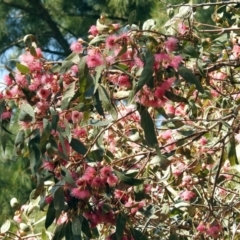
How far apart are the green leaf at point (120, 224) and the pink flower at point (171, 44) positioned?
397 mm

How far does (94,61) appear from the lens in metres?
1.46

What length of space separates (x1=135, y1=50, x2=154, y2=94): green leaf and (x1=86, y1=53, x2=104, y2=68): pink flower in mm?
93

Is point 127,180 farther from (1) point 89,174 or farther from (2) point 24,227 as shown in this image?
(2) point 24,227

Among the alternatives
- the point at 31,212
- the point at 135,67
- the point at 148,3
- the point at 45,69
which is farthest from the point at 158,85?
the point at 148,3

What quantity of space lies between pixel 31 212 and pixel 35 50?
97 centimetres

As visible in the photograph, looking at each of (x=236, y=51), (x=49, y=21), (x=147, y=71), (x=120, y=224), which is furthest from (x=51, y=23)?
(x=147, y=71)

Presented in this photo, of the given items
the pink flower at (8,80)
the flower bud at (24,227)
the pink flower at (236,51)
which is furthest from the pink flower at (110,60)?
the flower bud at (24,227)

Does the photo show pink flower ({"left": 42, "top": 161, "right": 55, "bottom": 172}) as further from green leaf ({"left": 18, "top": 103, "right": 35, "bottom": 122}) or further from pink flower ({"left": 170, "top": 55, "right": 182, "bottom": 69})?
pink flower ({"left": 170, "top": 55, "right": 182, "bottom": 69})

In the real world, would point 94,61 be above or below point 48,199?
above

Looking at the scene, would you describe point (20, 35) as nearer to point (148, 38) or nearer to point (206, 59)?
point (206, 59)

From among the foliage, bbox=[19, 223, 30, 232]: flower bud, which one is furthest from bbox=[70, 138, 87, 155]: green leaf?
bbox=[19, 223, 30, 232]: flower bud

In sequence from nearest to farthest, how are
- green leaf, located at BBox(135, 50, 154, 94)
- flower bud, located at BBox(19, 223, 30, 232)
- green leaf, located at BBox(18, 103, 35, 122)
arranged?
green leaf, located at BBox(135, 50, 154, 94) < green leaf, located at BBox(18, 103, 35, 122) < flower bud, located at BBox(19, 223, 30, 232)

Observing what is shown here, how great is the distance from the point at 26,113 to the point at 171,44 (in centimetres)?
29

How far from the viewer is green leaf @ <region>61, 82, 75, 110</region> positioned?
1525 millimetres
